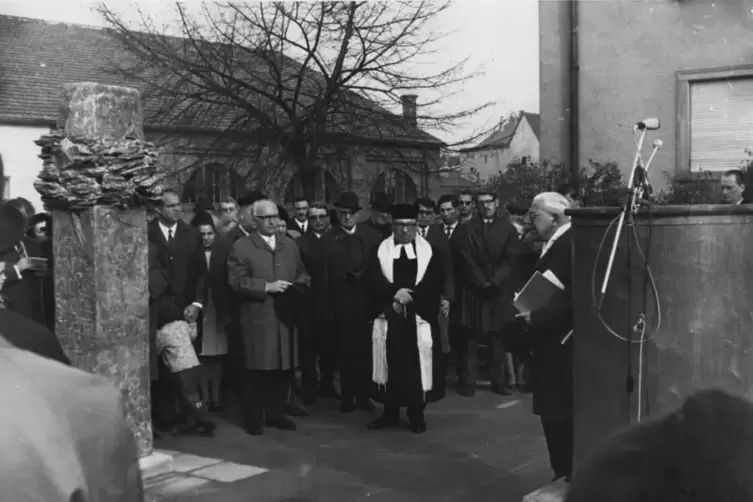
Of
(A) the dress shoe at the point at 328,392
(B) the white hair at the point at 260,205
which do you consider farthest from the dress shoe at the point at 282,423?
(B) the white hair at the point at 260,205

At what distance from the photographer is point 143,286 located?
6.14 meters

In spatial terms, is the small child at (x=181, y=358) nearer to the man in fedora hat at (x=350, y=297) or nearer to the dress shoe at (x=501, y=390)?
the man in fedora hat at (x=350, y=297)

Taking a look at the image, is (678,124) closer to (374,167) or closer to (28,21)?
(374,167)

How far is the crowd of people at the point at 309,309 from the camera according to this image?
25.7ft

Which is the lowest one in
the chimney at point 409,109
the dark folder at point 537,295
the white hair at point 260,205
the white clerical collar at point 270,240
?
the dark folder at point 537,295

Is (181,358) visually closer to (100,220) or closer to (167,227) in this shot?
(167,227)

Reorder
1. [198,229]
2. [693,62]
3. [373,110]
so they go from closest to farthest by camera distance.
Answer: [198,229], [693,62], [373,110]

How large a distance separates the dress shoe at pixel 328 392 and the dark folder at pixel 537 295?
4.66 m

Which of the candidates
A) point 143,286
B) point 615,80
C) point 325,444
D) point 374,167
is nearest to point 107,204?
point 143,286

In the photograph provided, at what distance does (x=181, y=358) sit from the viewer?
7.61 meters

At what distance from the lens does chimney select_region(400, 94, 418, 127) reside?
15.7 meters

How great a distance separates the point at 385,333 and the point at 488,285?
2.03 meters

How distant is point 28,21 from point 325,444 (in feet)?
69.9

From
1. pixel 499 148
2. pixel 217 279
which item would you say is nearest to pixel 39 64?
pixel 499 148
